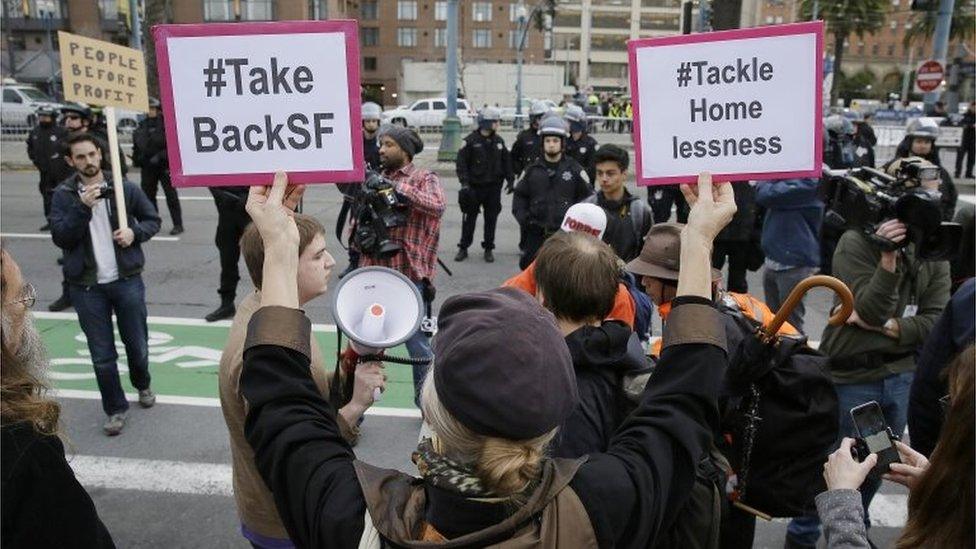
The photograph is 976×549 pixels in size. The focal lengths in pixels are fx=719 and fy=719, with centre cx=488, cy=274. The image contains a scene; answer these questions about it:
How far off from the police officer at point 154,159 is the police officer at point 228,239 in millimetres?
3677

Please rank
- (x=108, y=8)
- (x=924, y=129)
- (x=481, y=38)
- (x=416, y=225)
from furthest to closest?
1. (x=481, y=38)
2. (x=108, y=8)
3. (x=924, y=129)
4. (x=416, y=225)

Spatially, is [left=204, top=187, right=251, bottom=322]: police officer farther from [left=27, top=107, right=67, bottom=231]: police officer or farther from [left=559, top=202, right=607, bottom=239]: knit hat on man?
[left=27, top=107, right=67, bottom=231]: police officer

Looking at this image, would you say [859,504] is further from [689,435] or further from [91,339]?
[91,339]

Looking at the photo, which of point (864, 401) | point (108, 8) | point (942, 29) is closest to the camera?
point (864, 401)

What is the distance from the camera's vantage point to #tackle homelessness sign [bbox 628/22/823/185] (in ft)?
6.95

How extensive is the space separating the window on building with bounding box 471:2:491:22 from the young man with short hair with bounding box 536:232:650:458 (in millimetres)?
75141

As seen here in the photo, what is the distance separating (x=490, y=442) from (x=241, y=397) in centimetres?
102

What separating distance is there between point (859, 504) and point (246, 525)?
189 cm

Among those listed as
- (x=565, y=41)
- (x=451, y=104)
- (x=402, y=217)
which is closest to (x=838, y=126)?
(x=402, y=217)

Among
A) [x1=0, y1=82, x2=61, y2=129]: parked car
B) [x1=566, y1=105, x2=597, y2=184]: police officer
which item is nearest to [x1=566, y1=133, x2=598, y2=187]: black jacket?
[x1=566, y1=105, x2=597, y2=184]: police officer

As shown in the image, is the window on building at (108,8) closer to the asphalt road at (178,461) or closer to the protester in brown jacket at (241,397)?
the asphalt road at (178,461)

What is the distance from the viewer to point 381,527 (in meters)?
1.27

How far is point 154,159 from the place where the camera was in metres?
9.85

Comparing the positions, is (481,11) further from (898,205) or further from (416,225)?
(898,205)
